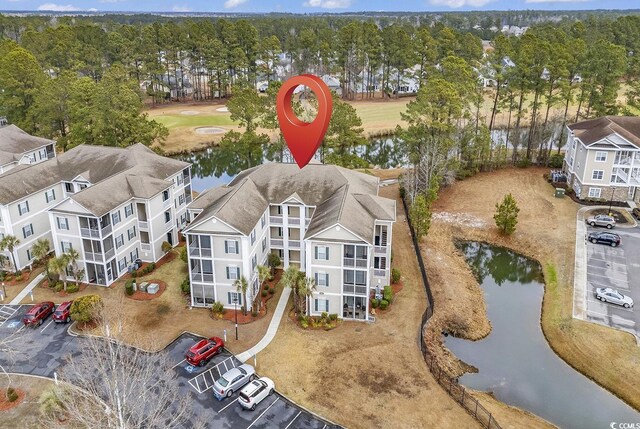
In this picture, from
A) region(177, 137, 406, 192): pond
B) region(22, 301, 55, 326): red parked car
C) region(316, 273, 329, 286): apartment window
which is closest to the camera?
region(22, 301, 55, 326): red parked car

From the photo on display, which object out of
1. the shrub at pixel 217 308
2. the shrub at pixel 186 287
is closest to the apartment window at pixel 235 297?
the shrub at pixel 217 308

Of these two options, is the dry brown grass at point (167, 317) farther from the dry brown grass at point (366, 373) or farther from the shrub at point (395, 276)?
the shrub at point (395, 276)

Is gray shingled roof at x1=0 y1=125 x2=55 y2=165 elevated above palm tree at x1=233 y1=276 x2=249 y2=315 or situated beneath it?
elevated above

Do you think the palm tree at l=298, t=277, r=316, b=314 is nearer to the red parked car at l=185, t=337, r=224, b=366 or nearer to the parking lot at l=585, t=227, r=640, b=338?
the red parked car at l=185, t=337, r=224, b=366

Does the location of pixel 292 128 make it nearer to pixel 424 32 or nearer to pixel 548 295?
pixel 548 295

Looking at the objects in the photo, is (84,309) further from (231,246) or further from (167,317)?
(231,246)

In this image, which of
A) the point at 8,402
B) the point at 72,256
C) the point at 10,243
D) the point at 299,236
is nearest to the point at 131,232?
the point at 72,256

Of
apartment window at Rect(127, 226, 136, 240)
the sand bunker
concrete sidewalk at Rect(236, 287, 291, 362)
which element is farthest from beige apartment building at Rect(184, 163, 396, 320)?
the sand bunker
